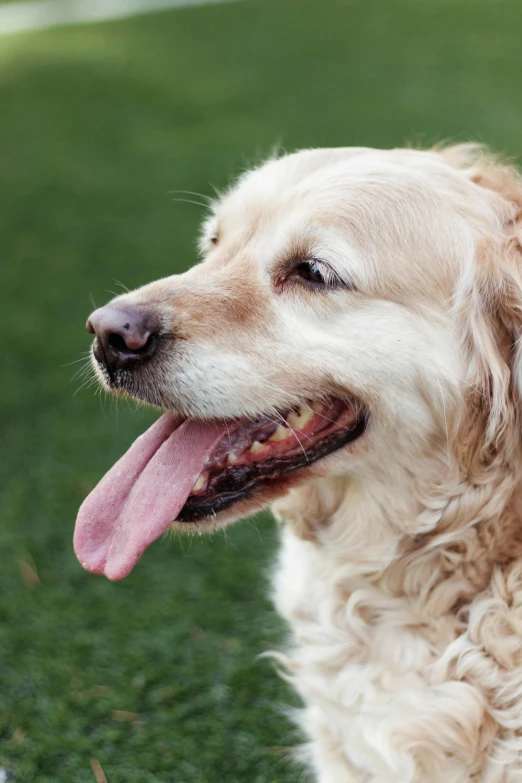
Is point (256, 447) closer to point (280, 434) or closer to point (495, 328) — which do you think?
point (280, 434)

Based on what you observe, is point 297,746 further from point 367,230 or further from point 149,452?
point 367,230

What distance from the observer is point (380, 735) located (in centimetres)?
213

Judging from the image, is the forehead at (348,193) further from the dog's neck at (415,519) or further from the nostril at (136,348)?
the dog's neck at (415,519)

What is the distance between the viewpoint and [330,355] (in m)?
2.13

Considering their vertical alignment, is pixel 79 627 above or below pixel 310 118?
below

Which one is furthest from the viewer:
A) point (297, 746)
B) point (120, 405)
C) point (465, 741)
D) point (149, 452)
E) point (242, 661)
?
point (120, 405)

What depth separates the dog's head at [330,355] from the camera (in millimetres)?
2139

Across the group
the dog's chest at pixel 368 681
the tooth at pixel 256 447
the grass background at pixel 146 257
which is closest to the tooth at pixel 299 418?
the tooth at pixel 256 447

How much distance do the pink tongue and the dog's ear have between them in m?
0.74

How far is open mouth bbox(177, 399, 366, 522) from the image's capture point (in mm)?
2207

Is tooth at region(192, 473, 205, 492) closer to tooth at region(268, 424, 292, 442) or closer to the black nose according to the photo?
tooth at region(268, 424, 292, 442)

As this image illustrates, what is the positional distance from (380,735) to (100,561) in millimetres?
915

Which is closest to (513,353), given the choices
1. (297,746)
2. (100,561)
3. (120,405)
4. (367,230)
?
(367,230)

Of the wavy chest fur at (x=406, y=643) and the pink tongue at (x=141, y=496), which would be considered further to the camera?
the pink tongue at (x=141, y=496)
